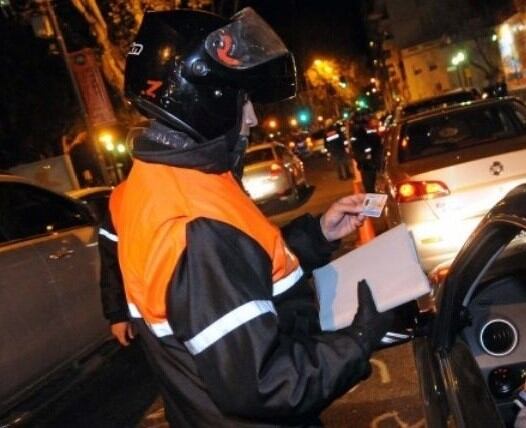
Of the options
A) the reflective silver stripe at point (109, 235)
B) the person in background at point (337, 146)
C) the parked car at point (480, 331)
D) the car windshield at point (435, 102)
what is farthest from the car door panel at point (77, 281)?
the person in background at point (337, 146)

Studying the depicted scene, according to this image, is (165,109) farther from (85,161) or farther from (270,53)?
(85,161)

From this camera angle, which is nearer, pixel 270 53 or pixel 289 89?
pixel 270 53

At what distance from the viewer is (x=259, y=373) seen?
148cm

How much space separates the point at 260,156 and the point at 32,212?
33.7 feet

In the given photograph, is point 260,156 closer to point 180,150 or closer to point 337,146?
point 337,146

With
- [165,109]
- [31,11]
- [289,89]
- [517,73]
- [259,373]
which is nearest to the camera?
[259,373]

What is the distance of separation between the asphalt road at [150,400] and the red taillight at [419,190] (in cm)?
136

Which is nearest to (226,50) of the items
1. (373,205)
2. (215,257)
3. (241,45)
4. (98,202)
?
(241,45)

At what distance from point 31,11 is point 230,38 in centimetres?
1554

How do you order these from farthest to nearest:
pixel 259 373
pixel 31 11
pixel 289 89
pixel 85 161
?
pixel 85 161 < pixel 31 11 < pixel 289 89 < pixel 259 373

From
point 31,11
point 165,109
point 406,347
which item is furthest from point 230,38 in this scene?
point 31,11

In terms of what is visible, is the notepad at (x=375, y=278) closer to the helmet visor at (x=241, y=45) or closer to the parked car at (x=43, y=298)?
the helmet visor at (x=241, y=45)

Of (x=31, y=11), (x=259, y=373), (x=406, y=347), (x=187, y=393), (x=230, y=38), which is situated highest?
(x=31, y=11)

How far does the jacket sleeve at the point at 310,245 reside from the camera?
2.50 m
